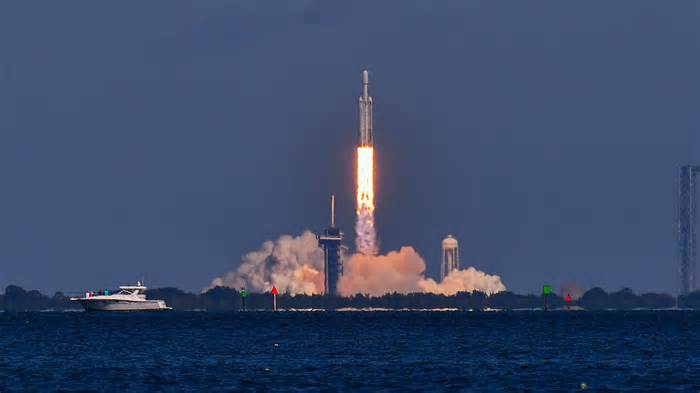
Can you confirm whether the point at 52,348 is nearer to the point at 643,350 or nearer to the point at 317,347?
the point at 317,347

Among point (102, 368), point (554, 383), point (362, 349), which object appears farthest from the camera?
point (362, 349)

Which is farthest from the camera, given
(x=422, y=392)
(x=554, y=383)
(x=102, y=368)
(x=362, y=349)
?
(x=362, y=349)

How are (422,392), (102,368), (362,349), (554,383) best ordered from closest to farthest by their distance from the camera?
(422,392)
(554,383)
(102,368)
(362,349)

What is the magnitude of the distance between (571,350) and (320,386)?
6530cm

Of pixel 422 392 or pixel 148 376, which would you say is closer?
pixel 422 392

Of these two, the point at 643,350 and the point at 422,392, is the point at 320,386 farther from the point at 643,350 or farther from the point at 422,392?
the point at 643,350

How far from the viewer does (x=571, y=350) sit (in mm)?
193250

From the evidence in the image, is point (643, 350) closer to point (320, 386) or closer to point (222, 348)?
point (222, 348)

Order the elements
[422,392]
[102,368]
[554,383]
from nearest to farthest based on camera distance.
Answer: [422,392] < [554,383] < [102,368]

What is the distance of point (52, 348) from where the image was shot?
651 feet

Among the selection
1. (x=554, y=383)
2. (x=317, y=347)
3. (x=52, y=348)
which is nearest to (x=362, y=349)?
(x=317, y=347)

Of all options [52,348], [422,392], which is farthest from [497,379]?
[52,348]

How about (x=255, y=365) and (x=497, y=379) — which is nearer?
(x=497, y=379)

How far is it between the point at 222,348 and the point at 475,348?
31.4 meters
